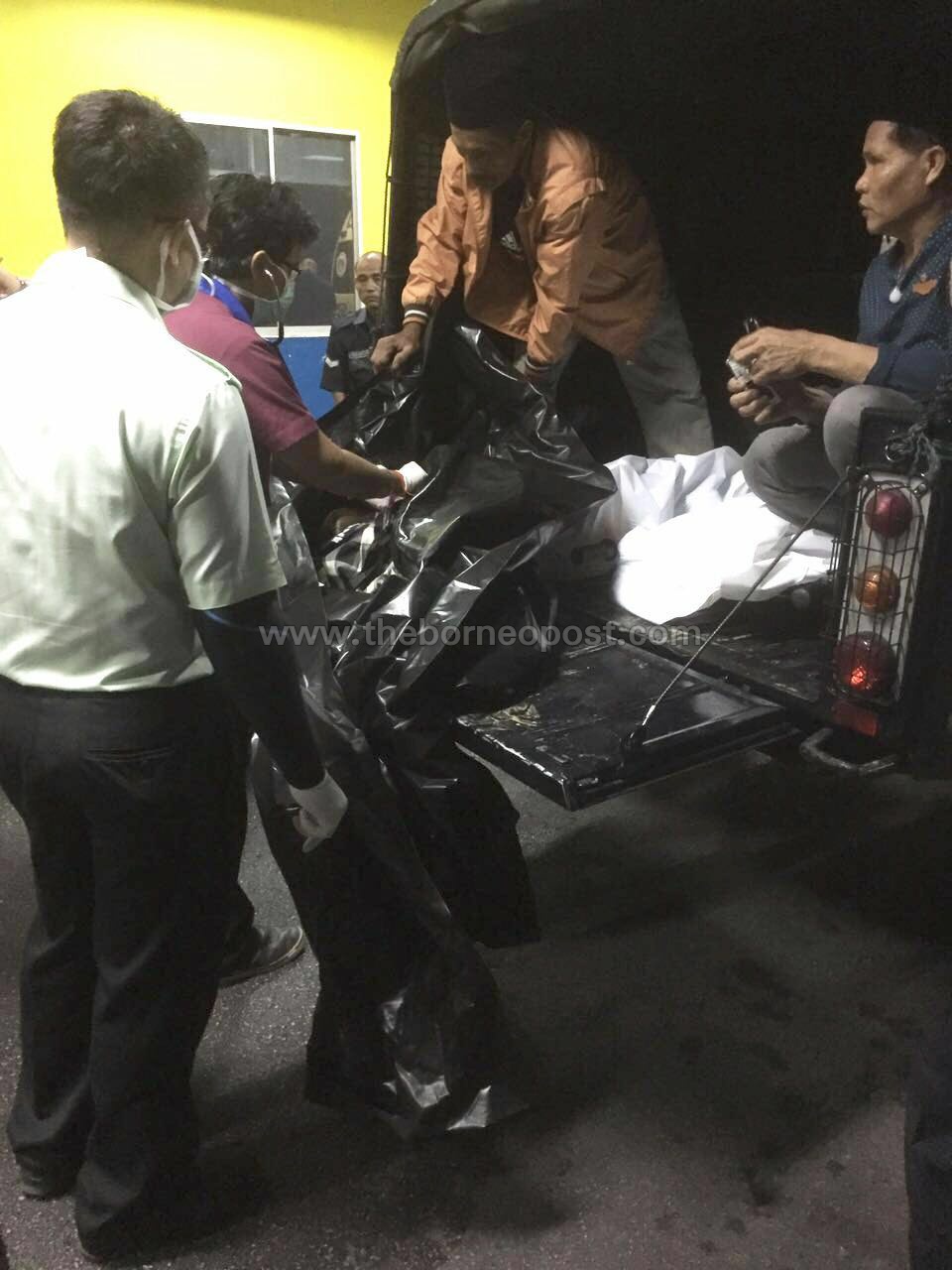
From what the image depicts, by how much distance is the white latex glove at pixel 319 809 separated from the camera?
5.73ft

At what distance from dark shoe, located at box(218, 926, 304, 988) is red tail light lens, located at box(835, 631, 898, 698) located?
159cm

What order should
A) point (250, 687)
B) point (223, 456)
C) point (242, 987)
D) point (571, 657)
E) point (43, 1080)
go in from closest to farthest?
point (223, 456), point (250, 687), point (43, 1080), point (571, 657), point (242, 987)

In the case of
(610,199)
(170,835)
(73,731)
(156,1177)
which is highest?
(610,199)

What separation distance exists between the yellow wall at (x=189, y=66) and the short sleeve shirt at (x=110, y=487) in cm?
521

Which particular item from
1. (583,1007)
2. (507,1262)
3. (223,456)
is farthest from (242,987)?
(223,456)

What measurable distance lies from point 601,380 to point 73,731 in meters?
2.40

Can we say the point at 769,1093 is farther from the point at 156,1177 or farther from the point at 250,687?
the point at 250,687

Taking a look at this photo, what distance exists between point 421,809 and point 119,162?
4.07 feet

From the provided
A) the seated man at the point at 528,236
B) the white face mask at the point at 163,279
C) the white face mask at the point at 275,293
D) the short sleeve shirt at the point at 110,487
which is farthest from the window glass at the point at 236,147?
the short sleeve shirt at the point at 110,487

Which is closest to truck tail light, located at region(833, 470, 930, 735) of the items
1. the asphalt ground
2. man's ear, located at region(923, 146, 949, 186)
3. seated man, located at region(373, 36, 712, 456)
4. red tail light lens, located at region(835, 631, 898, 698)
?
red tail light lens, located at region(835, 631, 898, 698)

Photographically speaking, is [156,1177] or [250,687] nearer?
[250,687]

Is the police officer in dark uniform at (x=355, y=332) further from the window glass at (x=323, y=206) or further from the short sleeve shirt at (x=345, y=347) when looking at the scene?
the window glass at (x=323, y=206)

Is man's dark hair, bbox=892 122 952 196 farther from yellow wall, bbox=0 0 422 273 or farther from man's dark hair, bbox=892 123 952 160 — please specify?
yellow wall, bbox=0 0 422 273

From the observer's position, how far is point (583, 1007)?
2445mm
